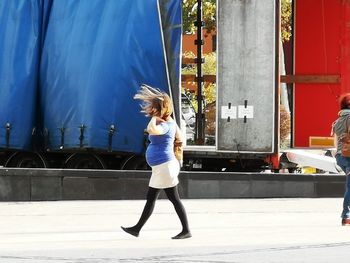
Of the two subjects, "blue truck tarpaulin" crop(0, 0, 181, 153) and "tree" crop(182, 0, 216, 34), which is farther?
"tree" crop(182, 0, 216, 34)

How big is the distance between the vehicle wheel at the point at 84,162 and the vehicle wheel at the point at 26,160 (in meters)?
0.50

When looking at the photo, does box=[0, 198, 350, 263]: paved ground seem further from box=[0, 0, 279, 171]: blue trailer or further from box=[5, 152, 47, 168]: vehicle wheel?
box=[5, 152, 47, 168]: vehicle wheel

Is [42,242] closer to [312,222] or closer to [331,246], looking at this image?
[331,246]

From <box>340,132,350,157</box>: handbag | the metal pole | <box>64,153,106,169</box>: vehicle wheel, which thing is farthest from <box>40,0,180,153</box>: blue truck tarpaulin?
<box>340,132,350,157</box>: handbag

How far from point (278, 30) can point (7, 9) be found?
16.1ft

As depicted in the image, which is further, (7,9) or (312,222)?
(7,9)

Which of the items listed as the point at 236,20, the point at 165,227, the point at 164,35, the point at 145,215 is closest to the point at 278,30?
the point at 236,20

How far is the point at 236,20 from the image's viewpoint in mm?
18391

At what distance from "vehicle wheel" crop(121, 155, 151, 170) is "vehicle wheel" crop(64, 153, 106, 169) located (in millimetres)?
436

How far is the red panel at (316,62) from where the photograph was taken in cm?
2311

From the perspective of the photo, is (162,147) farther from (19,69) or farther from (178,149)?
(19,69)

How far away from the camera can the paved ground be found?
10.6 metres

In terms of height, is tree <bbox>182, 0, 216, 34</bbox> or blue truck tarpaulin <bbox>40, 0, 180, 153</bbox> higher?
tree <bbox>182, 0, 216, 34</bbox>

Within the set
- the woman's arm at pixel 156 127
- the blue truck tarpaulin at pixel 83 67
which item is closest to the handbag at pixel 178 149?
the woman's arm at pixel 156 127
